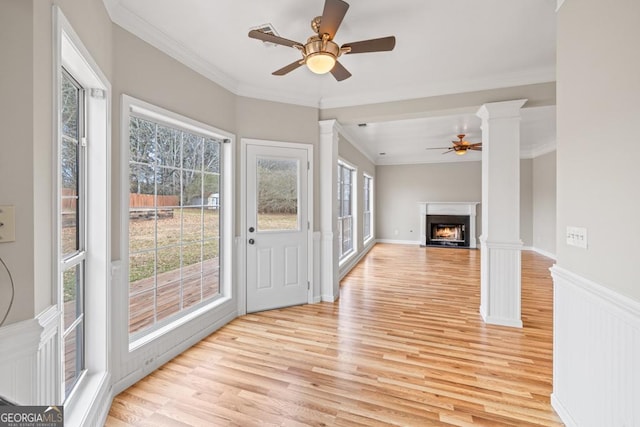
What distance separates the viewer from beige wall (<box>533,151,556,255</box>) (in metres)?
6.58

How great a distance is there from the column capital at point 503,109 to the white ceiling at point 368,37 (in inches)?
8.2

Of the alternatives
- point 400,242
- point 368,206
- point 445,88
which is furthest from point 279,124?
point 400,242

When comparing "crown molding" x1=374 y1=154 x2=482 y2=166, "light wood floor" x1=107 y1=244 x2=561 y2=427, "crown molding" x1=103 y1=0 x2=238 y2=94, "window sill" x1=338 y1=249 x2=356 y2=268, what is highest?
"crown molding" x1=374 y1=154 x2=482 y2=166

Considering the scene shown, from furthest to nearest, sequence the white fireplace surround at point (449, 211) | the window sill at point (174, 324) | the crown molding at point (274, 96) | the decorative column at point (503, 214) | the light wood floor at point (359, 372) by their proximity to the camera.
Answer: the white fireplace surround at point (449, 211), the crown molding at point (274, 96), the decorative column at point (503, 214), the window sill at point (174, 324), the light wood floor at point (359, 372)

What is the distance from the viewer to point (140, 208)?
222 cm

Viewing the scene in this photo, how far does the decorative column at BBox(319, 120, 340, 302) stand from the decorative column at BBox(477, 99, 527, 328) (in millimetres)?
1832

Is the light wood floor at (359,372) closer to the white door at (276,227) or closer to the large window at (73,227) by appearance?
the white door at (276,227)

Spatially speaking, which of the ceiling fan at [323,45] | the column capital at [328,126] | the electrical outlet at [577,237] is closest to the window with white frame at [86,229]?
the ceiling fan at [323,45]

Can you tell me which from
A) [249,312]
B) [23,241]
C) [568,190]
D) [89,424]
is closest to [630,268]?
[568,190]

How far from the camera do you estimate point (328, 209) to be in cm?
379

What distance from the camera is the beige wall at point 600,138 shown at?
46.2 inches

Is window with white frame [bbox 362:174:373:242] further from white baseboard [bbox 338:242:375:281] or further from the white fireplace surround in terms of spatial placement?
the white fireplace surround

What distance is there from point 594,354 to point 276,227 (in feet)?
9.59

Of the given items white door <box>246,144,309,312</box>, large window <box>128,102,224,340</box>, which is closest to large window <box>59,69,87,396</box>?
large window <box>128,102,224,340</box>
